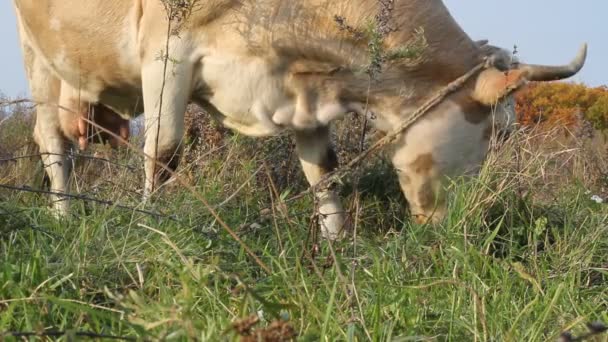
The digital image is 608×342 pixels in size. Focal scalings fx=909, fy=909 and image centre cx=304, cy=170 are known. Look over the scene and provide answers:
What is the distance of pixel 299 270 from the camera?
109 inches

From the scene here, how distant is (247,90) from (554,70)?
1599 mm

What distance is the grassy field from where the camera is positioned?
2.17m

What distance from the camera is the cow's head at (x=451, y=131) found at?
15.7ft

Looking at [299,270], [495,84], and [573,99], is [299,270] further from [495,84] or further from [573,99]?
[573,99]

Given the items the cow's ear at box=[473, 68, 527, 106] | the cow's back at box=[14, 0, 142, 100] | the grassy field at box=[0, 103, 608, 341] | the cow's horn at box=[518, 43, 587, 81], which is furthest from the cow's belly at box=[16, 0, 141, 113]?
the cow's horn at box=[518, 43, 587, 81]

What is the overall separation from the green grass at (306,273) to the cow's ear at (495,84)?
541 millimetres

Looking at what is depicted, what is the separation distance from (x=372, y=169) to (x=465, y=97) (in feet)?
3.45

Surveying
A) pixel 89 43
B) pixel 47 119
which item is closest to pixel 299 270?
pixel 89 43

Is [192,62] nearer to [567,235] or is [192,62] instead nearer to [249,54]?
[249,54]

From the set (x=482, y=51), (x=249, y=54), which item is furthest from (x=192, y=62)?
(x=482, y=51)

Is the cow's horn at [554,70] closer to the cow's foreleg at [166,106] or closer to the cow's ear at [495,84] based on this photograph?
the cow's ear at [495,84]

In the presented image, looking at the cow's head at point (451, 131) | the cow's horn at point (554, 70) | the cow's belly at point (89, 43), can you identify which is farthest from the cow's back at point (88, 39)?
the cow's horn at point (554, 70)

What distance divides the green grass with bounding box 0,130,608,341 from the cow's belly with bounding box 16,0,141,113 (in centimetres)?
140

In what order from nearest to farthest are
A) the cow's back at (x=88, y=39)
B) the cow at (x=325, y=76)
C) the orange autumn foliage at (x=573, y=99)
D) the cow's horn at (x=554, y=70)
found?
the cow's horn at (x=554, y=70) < the cow at (x=325, y=76) < the cow's back at (x=88, y=39) < the orange autumn foliage at (x=573, y=99)
